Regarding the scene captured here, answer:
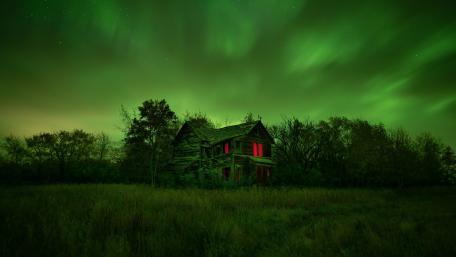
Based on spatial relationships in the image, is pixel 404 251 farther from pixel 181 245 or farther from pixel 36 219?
pixel 36 219

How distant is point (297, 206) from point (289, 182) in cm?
1311

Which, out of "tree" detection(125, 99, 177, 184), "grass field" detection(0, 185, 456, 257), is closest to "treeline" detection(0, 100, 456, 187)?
"tree" detection(125, 99, 177, 184)

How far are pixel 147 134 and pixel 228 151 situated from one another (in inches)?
418

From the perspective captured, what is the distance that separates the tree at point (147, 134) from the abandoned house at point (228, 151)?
10.5 ft

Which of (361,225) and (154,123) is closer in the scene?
(361,225)

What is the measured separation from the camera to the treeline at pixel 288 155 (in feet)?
85.3

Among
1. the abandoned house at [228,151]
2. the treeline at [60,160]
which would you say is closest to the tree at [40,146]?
the treeline at [60,160]

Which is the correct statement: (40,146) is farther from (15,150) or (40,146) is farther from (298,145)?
(298,145)

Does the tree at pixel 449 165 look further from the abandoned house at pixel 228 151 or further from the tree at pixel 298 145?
the abandoned house at pixel 228 151

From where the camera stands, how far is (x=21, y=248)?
12.7 ft

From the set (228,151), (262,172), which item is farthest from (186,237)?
(262,172)

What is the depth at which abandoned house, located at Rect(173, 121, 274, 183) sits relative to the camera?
28094 mm

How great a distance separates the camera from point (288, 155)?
129 ft

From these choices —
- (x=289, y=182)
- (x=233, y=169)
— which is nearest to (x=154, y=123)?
(x=233, y=169)
